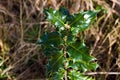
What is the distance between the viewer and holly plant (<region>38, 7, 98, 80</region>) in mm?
1191

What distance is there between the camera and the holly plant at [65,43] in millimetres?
1191

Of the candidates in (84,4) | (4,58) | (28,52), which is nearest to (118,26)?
(84,4)

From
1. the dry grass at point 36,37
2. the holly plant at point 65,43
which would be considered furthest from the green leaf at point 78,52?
the dry grass at point 36,37

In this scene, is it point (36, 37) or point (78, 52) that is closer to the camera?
point (78, 52)

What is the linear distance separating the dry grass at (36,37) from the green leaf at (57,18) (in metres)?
0.70

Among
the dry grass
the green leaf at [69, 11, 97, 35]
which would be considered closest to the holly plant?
the green leaf at [69, 11, 97, 35]

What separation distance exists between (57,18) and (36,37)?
2.68 ft

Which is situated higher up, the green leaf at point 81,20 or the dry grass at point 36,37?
the green leaf at point 81,20

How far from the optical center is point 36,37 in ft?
6.59

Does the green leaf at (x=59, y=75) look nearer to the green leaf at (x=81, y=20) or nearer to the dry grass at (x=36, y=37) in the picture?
the green leaf at (x=81, y=20)

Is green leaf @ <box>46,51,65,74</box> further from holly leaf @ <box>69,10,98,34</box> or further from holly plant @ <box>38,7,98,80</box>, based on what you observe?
holly leaf @ <box>69,10,98,34</box>

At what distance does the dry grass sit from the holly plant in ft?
1.99

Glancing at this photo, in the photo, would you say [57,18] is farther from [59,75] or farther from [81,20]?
[59,75]

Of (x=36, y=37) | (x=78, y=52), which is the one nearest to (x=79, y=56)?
(x=78, y=52)
